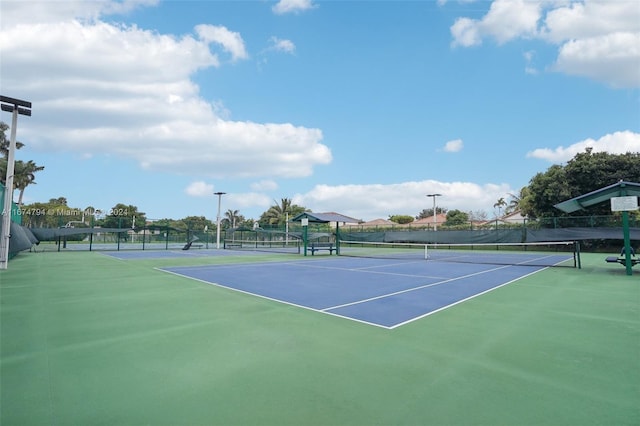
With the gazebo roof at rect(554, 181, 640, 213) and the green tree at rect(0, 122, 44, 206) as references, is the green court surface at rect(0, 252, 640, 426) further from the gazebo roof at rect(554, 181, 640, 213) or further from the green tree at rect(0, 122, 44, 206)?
the green tree at rect(0, 122, 44, 206)

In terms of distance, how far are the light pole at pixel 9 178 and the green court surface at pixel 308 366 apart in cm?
708

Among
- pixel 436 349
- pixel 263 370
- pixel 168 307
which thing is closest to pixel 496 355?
pixel 436 349

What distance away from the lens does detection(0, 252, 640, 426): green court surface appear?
2.54 m

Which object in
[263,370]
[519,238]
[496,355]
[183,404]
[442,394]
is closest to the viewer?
[183,404]

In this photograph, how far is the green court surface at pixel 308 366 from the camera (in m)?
2.54

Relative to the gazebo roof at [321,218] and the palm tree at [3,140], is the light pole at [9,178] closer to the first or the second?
the gazebo roof at [321,218]

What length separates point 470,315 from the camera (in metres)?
5.53

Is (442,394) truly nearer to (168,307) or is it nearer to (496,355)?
(496,355)

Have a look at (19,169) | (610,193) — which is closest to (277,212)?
(19,169)

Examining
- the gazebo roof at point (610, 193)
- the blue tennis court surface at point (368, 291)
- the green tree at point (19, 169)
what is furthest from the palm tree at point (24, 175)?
the gazebo roof at point (610, 193)

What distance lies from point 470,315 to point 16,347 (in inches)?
240

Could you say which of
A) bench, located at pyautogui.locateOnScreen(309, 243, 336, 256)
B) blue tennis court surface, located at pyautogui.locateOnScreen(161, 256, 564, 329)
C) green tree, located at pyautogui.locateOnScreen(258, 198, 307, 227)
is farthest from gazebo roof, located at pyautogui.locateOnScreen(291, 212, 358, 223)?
green tree, located at pyautogui.locateOnScreen(258, 198, 307, 227)

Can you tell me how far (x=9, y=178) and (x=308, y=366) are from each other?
13.6 meters

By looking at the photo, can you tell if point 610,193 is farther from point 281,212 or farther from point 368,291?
point 281,212
